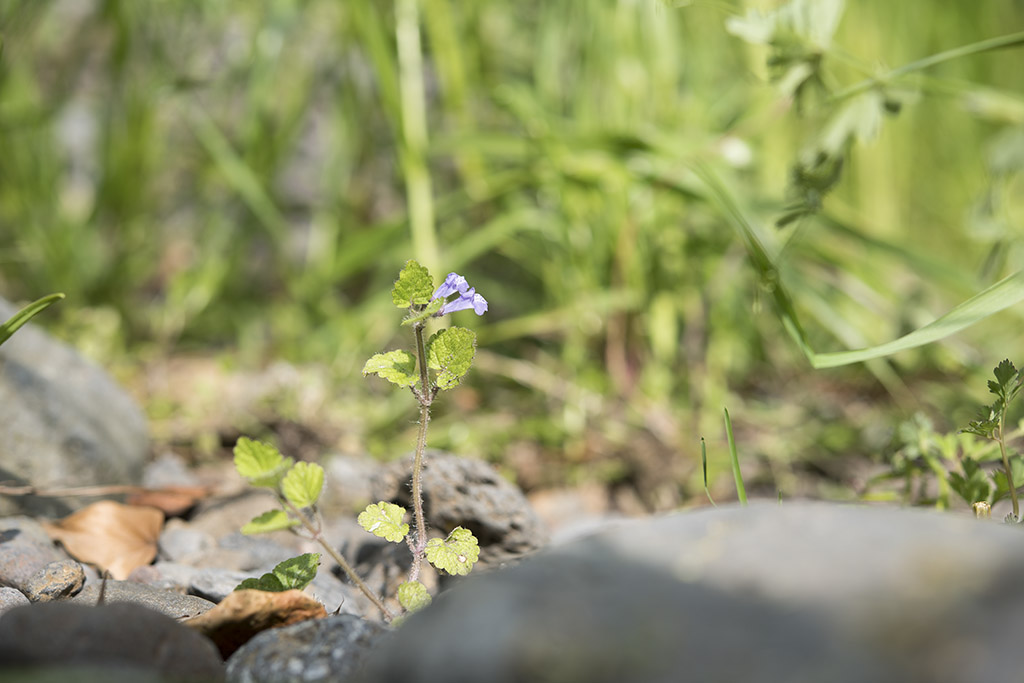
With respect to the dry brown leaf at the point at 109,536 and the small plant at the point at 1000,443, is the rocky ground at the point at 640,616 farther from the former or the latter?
the small plant at the point at 1000,443

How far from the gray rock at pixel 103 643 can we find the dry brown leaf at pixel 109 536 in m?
0.57

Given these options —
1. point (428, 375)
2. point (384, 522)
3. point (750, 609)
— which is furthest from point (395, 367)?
point (750, 609)

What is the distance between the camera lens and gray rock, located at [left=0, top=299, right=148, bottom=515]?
5.09ft

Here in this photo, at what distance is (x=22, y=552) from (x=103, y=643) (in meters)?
0.53

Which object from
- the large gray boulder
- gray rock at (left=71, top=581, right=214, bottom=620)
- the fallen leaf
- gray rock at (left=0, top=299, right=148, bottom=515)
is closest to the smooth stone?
the large gray boulder

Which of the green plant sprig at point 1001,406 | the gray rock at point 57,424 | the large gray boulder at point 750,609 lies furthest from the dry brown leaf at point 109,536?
the green plant sprig at point 1001,406

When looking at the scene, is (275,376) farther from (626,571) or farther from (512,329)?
(626,571)

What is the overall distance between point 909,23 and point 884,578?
3823 millimetres

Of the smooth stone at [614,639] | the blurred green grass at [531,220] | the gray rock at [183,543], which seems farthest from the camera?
the blurred green grass at [531,220]

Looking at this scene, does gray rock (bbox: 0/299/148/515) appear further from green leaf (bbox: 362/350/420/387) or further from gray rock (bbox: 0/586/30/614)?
green leaf (bbox: 362/350/420/387)

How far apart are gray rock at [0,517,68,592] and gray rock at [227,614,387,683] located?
19.7 inches

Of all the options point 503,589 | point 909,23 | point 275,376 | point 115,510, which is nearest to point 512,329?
point 275,376

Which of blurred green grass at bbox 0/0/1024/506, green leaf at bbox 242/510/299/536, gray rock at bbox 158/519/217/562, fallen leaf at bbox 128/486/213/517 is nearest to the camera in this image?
green leaf at bbox 242/510/299/536

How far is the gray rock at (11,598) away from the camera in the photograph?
1.07 m
